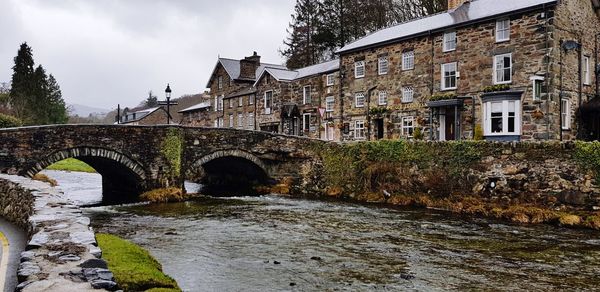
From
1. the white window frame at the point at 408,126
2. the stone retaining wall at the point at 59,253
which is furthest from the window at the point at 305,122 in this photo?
the stone retaining wall at the point at 59,253

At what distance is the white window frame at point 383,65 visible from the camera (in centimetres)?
3172

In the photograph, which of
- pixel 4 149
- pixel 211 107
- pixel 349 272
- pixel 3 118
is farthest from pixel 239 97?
pixel 349 272

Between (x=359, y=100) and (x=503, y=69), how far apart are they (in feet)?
34.0

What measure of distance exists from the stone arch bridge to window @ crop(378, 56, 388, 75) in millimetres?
7864

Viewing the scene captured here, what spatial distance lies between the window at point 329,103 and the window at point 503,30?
13.3 m

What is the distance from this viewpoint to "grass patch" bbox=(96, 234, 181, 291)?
6.68 meters

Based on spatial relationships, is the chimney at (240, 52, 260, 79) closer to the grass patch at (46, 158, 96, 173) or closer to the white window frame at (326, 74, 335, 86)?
the white window frame at (326, 74, 335, 86)

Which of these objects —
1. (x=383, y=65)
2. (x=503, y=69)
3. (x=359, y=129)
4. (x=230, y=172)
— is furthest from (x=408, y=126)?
(x=230, y=172)

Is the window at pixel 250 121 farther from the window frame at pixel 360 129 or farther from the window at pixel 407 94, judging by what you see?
the window at pixel 407 94

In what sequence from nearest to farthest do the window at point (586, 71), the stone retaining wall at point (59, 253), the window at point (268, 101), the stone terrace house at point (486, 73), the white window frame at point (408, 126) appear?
the stone retaining wall at point (59, 253) → the stone terrace house at point (486, 73) → the window at point (586, 71) → the white window frame at point (408, 126) → the window at point (268, 101)

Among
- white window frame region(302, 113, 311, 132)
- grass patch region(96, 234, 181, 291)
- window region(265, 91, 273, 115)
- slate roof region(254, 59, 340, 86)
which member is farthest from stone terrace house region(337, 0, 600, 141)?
grass patch region(96, 234, 181, 291)

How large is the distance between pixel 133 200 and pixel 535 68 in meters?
21.1

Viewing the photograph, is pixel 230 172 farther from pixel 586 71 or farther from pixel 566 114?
pixel 586 71

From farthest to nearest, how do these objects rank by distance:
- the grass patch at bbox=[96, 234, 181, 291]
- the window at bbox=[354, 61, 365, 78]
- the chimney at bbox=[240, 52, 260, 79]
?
the chimney at bbox=[240, 52, 260, 79] < the window at bbox=[354, 61, 365, 78] < the grass patch at bbox=[96, 234, 181, 291]
